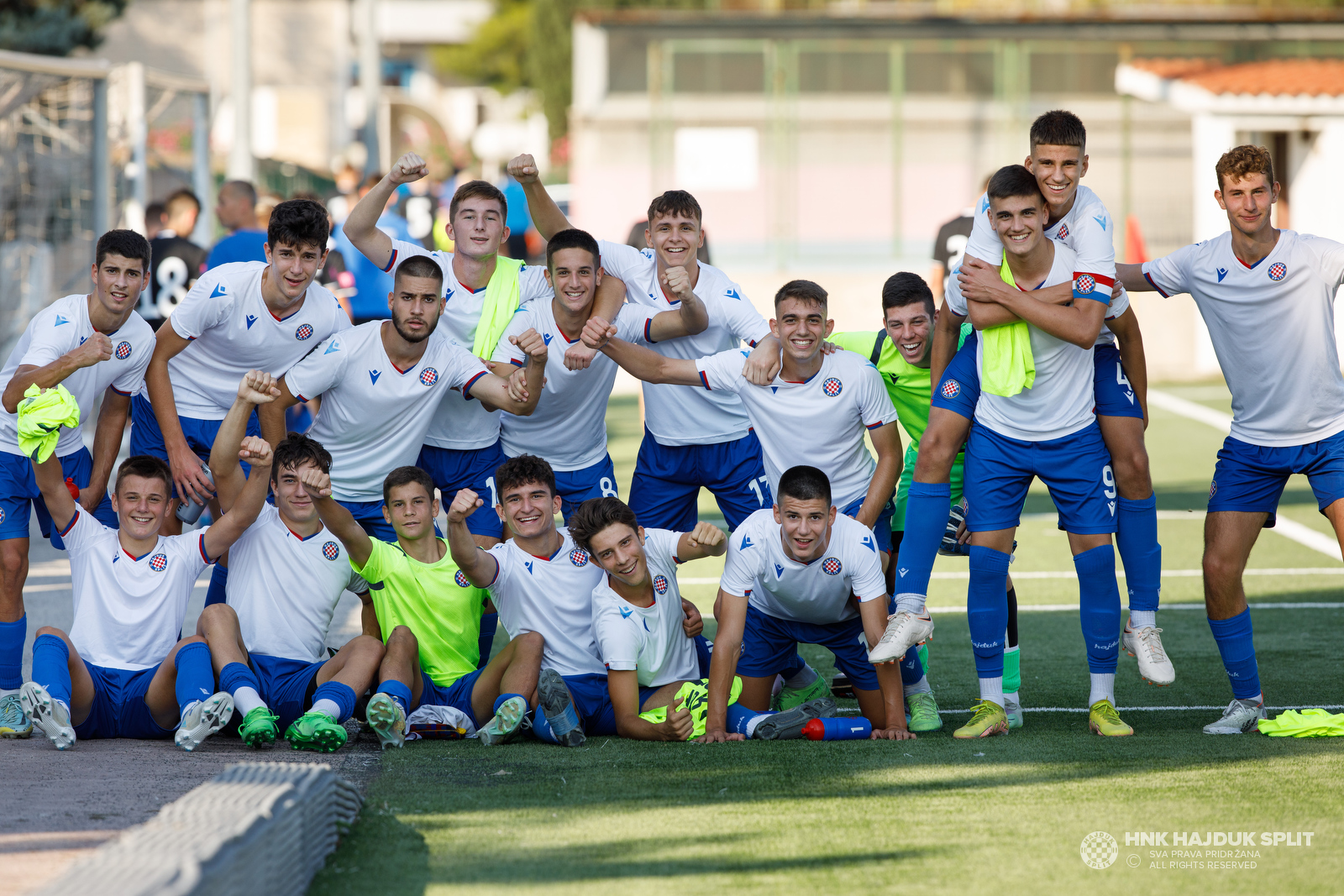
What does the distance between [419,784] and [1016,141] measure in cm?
1944

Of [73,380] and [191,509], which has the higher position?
[73,380]

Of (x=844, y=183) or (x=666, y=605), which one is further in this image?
(x=844, y=183)

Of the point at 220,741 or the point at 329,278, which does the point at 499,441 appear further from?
the point at 329,278

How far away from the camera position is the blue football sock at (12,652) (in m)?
6.23

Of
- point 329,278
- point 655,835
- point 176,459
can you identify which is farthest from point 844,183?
point 655,835

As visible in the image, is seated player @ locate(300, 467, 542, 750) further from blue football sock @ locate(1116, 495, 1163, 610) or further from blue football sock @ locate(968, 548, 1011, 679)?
blue football sock @ locate(1116, 495, 1163, 610)

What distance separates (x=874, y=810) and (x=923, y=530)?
1579mm

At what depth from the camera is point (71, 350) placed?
20.2ft

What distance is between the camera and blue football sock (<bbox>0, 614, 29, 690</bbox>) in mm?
6227

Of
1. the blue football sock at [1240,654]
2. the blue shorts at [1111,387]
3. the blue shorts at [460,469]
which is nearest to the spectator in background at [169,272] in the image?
the blue shorts at [460,469]

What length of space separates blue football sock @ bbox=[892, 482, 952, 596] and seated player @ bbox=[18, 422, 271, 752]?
8.72 feet

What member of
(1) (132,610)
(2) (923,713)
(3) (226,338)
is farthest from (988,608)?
(3) (226,338)

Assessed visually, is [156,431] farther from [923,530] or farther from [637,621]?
[923,530]

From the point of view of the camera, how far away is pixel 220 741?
5809 millimetres
